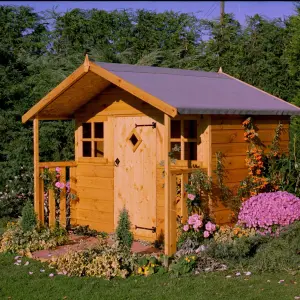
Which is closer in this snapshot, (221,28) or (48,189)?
(48,189)

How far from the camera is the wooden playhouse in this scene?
834 cm

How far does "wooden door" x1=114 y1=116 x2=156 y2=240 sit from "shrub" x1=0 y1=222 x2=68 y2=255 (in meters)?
1.09

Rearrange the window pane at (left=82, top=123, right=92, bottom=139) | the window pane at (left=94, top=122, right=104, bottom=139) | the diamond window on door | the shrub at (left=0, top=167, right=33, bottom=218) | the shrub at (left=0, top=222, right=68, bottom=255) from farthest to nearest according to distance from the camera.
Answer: the shrub at (left=0, top=167, right=33, bottom=218), the window pane at (left=82, top=123, right=92, bottom=139), the window pane at (left=94, top=122, right=104, bottom=139), the diamond window on door, the shrub at (left=0, top=222, right=68, bottom=255)

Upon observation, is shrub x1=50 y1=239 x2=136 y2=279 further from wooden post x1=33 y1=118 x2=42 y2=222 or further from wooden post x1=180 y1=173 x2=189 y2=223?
wooden post x1=33 y1=118 x2=42 y2=222

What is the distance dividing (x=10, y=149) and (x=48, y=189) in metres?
3.12

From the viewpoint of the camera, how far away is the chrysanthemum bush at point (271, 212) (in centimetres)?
830

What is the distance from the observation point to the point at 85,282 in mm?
6996

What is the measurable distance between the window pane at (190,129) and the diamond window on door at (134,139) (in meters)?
0.84

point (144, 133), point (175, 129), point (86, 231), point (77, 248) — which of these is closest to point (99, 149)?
point (144, 133)

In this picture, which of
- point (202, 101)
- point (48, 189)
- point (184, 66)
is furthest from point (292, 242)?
point (184, 66)

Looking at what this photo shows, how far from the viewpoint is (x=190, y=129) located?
8.90 meters

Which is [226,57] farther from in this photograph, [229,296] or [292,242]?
[229,296]

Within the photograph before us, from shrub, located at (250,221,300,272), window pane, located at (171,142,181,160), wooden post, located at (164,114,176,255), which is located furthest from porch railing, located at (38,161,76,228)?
shrub, located at (250,221,300,272)

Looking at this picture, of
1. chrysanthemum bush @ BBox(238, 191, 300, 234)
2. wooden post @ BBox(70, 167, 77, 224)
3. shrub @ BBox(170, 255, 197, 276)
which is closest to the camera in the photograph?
shrub @ BBox(170, 255, 197, 276)
